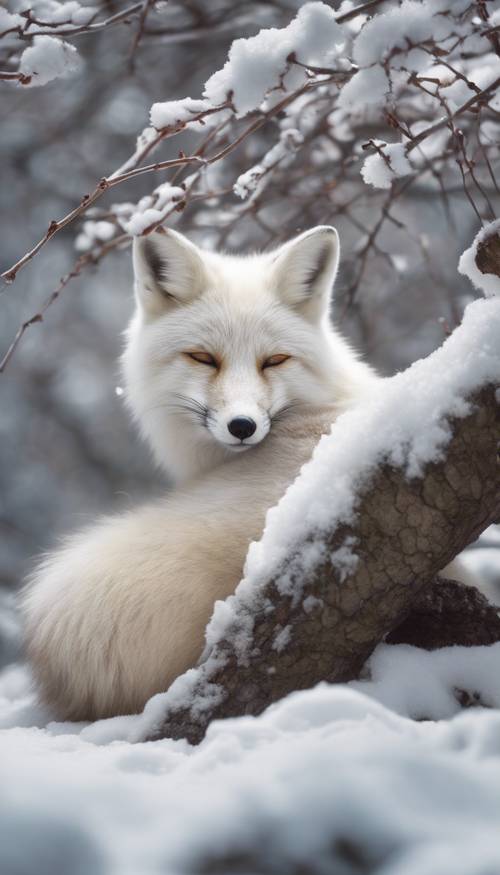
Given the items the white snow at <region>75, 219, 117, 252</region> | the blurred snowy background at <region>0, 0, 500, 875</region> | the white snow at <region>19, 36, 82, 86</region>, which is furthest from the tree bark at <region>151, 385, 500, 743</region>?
the white snow at <region>75, 219, 117, 252</region>

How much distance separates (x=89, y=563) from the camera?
1.94 m

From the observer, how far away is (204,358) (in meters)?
2.51

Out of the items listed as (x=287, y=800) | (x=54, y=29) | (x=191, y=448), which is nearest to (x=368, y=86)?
(x=54, y=29)

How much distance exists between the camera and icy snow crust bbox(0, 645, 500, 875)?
37.2 inches

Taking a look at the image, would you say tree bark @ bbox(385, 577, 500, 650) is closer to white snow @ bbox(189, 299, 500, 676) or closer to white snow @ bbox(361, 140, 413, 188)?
white snow @ bbox(189, 299, 500, 676)

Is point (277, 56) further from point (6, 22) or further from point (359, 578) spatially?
point (359, 578)

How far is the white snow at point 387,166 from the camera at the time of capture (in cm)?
183

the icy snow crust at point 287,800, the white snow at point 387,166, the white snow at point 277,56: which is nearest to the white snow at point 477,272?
the white snow at point 387,166

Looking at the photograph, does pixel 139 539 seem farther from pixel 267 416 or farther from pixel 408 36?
pixel 408 36

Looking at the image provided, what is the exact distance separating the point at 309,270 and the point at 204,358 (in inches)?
21.6

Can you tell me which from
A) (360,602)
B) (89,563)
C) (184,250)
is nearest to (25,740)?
(89,563)

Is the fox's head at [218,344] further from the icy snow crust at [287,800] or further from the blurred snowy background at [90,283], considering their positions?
the blurred snowy background at [90,283]

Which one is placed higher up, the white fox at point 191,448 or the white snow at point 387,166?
the white snow at point 387,166

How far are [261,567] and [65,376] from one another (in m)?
6.05
